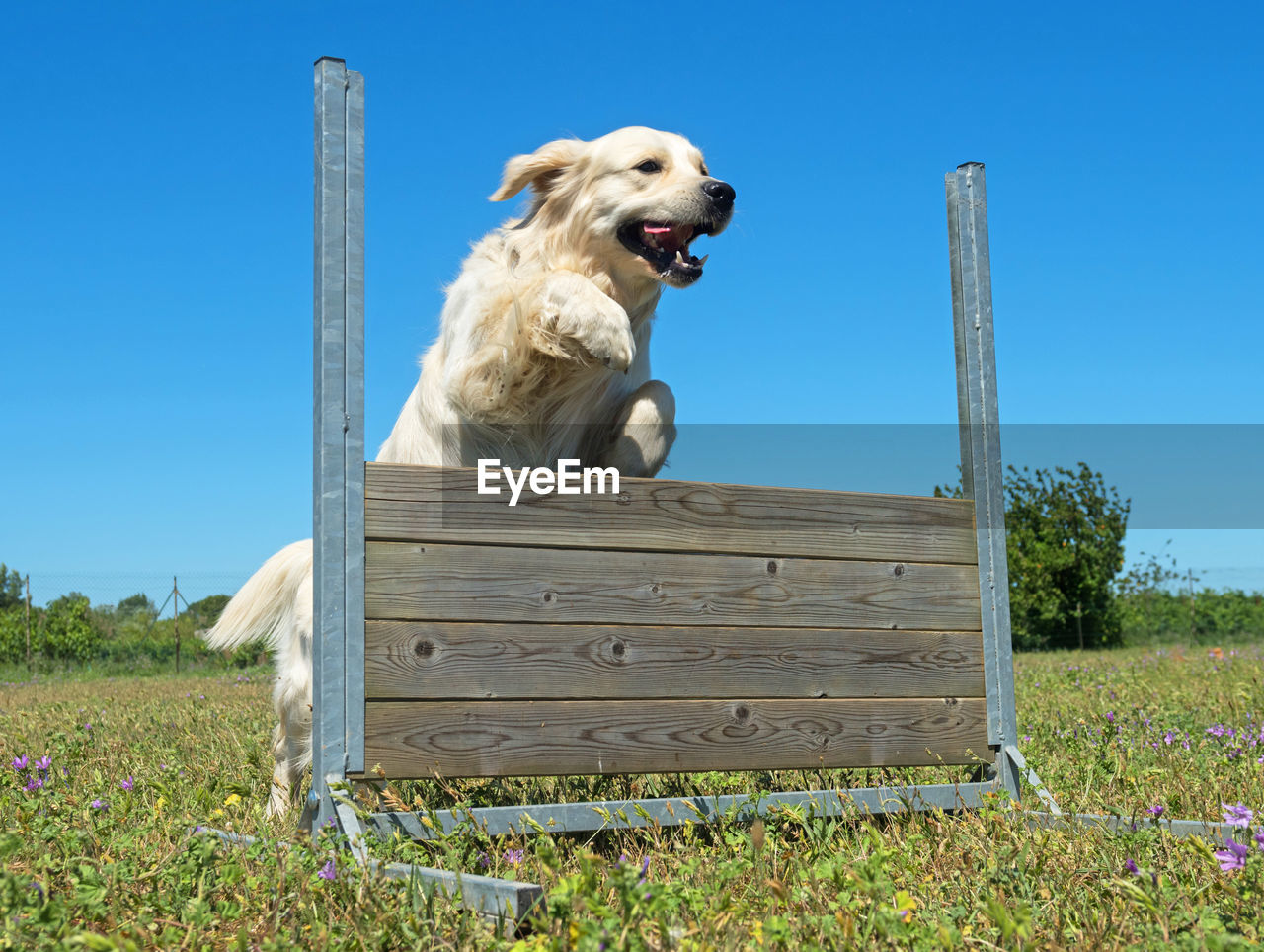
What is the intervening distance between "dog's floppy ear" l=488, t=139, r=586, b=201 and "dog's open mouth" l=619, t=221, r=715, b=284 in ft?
1.39

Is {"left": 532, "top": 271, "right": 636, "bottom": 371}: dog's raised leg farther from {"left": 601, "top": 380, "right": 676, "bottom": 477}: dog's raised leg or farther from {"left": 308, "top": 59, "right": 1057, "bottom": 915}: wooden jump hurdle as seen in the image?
{"left": 308, "top": 59, "right": 1057, "bottom": 915}: wooden jump hurdle

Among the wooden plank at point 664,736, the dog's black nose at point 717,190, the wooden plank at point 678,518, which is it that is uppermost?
the dog's black nose at point 717,190

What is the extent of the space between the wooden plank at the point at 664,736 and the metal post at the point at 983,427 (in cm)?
12

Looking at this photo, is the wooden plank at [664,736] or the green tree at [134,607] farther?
the green tree at [134,607]

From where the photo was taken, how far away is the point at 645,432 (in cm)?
360

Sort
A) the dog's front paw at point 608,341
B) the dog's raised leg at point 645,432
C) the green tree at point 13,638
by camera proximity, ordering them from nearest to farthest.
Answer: the dog's front paw at point 608,341, the dog's raised leg at point 645,432, the green tree at point 13,638

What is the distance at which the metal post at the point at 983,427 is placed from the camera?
3905 millimetres

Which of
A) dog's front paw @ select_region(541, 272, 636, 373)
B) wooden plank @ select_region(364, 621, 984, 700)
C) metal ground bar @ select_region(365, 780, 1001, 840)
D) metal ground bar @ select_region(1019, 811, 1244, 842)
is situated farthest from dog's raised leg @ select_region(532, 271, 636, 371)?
metal ground bar @ select_region(1019, 811, 1244, 842)

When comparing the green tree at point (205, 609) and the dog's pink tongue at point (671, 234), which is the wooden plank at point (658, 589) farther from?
the green tree at point (205, 609)

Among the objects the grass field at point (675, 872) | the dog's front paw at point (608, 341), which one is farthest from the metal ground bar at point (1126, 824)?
the dog's front paw at point (608, 341)

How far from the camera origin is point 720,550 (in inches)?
132

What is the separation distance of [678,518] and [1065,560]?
2260 centimetres

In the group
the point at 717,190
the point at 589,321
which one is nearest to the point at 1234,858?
the point at 589,321

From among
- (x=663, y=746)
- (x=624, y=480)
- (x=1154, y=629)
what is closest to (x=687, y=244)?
(x=624, y=480)
